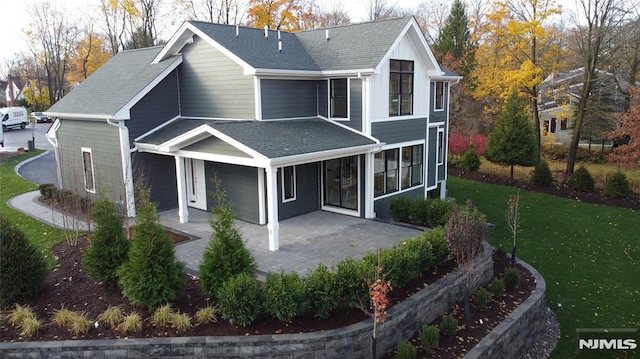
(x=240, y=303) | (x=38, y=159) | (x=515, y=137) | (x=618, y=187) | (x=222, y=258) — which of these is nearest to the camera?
(x=240, y=303)

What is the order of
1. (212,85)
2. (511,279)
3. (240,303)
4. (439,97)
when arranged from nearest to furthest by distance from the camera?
(240,303) → (511,279) → (212,85) → (439,97)

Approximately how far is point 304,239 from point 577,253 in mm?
8389

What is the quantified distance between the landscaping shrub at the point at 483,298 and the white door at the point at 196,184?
927 cm

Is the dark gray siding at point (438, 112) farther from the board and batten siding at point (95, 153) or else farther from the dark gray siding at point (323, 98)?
the board and batten siding at point (95, 153)

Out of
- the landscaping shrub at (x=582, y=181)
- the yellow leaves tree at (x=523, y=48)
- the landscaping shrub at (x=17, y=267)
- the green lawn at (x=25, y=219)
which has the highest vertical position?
the yellow leaves tree at (x=523, y=48)

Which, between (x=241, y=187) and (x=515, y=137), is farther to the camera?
(x=515, y=137)

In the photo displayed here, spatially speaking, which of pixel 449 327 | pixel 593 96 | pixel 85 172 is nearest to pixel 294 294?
pixel 449 327

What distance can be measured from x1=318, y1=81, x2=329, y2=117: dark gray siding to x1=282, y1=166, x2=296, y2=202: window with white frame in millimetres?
2333

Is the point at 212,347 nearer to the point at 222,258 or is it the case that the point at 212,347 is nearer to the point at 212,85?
the point at 222,258

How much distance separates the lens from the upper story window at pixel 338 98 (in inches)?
598

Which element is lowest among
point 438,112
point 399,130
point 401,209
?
point 401,209

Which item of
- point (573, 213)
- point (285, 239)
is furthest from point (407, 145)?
point (573, 213)

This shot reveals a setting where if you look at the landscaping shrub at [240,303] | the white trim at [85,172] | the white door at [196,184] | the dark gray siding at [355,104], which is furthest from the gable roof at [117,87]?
the landscaping shrub at [240,303]

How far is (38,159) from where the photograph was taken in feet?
93.4
